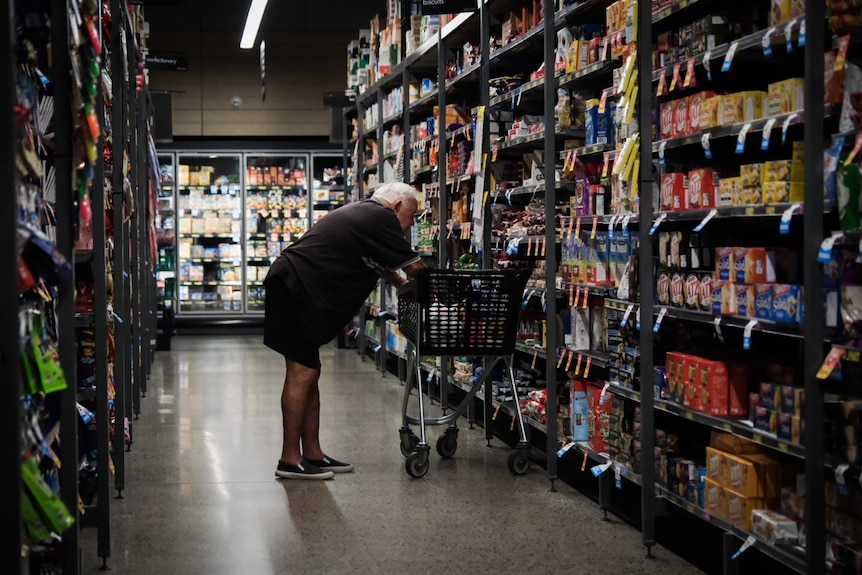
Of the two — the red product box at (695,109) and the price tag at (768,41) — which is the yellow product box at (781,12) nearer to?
the price tag at (768,41)

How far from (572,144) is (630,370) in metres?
1.53

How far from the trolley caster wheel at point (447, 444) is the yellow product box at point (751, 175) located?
289 centimetres

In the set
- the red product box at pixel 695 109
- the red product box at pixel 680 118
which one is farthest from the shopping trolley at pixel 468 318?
the red product box at pixel 695 109

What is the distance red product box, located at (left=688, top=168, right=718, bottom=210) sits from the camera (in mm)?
4258

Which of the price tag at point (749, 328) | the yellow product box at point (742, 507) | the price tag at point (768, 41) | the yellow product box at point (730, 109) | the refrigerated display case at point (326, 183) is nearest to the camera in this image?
the price tag at point (768, 41)

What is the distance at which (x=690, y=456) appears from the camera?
15.7ft

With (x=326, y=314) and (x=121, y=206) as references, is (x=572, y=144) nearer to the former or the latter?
(x=326, y=314)

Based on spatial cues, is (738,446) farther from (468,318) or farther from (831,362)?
(468,318)

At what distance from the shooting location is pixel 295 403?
5.95 metres

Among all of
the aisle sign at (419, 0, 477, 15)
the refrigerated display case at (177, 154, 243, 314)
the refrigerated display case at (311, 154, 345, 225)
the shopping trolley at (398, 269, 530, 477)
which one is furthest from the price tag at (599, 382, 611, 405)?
the refrigerated display case at (177, 154, 243, 314)

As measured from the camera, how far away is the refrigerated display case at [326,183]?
16.2m

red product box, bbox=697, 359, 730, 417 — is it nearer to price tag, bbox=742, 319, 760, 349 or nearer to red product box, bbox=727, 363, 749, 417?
red product box, bbox=727, 363, 749, 417

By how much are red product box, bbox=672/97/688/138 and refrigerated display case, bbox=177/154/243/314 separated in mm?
12453

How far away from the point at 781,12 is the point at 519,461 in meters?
3.01
